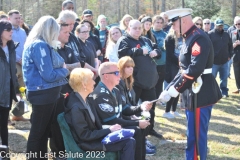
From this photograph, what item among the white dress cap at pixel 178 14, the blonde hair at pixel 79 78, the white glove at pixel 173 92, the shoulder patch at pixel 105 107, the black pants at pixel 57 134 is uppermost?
the white dress cap at pixel 178 14

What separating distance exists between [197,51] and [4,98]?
93.8 inches

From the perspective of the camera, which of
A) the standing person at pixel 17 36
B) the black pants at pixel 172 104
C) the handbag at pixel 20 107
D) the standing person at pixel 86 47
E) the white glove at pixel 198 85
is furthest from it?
the black pants at pixel 172 104

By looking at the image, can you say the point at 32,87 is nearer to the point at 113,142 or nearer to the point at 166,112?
the point at 113,142

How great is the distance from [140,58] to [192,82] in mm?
1551

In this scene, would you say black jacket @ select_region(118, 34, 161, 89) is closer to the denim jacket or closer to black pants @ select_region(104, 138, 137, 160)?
the denim jacket

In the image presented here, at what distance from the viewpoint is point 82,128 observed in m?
3.21

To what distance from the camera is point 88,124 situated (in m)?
3.33

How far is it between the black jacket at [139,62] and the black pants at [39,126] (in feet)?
5.92

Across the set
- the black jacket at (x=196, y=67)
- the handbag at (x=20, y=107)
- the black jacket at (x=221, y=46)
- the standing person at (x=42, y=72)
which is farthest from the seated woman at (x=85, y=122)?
the black jacket at (x=221, y=46)

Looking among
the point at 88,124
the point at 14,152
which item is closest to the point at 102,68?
the point at 88,124

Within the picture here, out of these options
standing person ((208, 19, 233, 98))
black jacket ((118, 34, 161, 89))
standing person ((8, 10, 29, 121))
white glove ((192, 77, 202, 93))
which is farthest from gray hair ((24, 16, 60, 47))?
standing person ((208, 19, 233, 98))

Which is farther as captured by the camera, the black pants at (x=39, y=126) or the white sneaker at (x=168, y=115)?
the white sneaker at (x=168, y=115)

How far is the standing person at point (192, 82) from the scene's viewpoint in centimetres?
384

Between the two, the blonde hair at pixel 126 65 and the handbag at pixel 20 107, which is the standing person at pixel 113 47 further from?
the handbag at pixel 20 107
